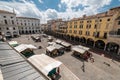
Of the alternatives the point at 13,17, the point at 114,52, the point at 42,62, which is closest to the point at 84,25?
the point at 114,52

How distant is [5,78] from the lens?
4.69 meters

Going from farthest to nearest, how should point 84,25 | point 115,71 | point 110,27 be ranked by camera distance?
point 84,25 < point 110,27 < point 115,71

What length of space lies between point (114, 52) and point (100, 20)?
1141cm

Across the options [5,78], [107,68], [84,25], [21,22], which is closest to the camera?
[5,78]

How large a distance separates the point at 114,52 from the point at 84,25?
48.5 feet

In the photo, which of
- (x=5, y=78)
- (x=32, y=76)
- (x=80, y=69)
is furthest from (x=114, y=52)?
(x=5, y=78)

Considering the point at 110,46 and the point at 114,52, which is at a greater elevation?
the point at 110,46

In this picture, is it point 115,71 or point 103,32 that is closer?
point 115,71

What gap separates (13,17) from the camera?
4372 cm

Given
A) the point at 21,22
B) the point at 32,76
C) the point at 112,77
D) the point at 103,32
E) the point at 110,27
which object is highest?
the point at 21,22

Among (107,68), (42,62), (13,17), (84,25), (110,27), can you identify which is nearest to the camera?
(42,62)

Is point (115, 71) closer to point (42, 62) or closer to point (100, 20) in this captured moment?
point (42, 62)

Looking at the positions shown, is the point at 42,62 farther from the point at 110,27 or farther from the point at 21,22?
the point at 21,22

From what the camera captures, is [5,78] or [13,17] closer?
[5,78]
